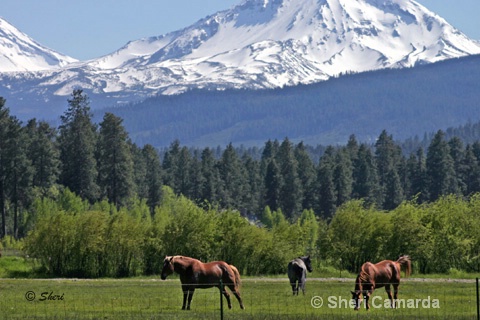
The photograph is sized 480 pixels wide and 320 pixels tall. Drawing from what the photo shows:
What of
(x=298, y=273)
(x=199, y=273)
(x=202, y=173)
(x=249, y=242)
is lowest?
(x=199, y=273)

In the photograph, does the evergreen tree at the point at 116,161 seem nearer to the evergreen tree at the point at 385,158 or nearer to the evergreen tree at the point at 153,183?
the evergreen tree at the point at 153,183

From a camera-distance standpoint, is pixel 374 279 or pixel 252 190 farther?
pixel 252 190

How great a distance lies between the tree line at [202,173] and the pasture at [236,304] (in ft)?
211

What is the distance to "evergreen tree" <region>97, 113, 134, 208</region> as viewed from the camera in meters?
126

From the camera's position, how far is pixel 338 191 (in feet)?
504

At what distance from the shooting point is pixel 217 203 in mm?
71250

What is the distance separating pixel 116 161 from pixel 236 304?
88.0 m

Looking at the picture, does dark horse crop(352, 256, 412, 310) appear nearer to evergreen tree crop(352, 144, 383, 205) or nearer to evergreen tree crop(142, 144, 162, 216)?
evergreen tree crop(142, 144, 162, 216)

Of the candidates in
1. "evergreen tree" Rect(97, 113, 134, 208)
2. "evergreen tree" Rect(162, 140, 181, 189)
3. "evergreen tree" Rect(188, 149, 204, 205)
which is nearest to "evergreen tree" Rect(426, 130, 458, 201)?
"evergreen tree" Rect(188, 149, 204, 205)

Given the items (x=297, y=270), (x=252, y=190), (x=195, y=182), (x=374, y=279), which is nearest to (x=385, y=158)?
(x=252, y=190)

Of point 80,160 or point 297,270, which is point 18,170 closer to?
point 80,160

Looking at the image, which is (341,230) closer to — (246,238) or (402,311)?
(246,238)

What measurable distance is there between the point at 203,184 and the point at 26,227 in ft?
167

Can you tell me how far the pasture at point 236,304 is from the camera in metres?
35.2
